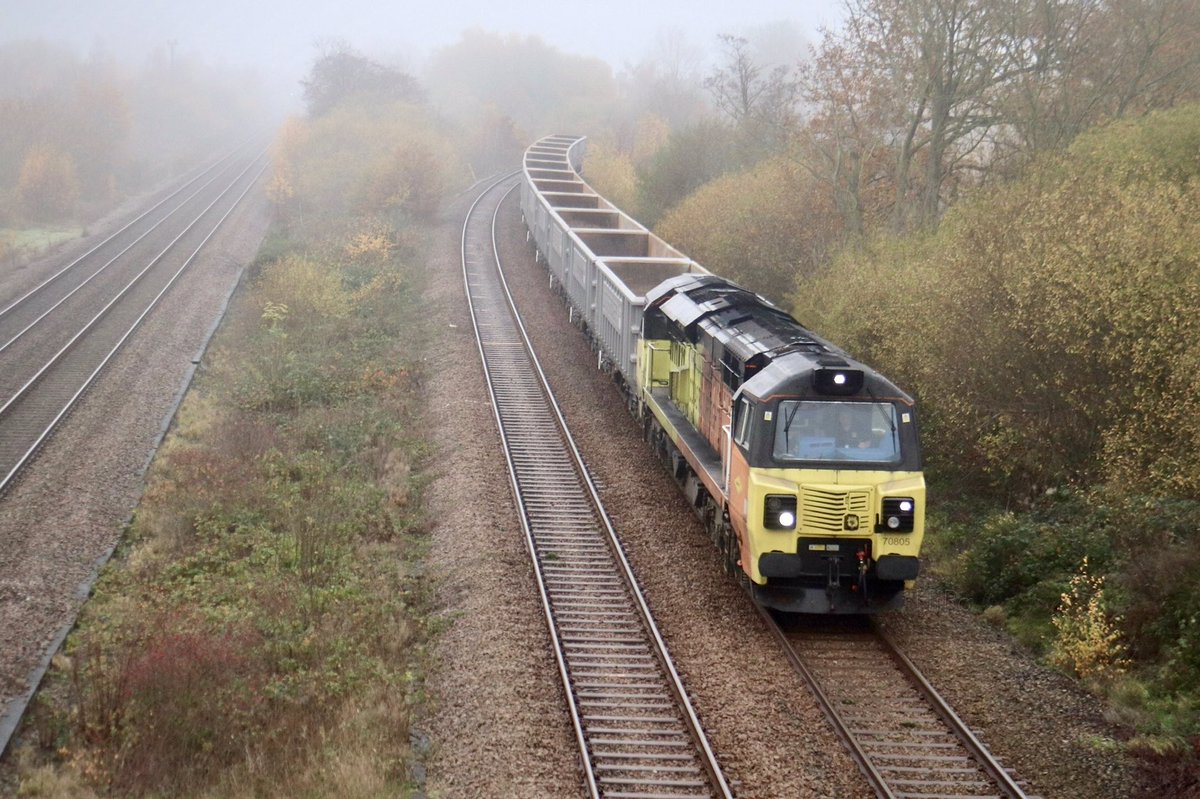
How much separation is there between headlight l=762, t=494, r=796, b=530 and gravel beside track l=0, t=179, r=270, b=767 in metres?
8.98

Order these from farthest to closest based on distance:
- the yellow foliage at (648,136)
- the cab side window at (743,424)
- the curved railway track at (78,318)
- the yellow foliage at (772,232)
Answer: the yellow foliage at (648,136)
the yellow foliage at (772,232)
the curved railway track at (78,318)
the cab side window at (743,424)

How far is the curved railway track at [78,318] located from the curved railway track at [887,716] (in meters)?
14.4

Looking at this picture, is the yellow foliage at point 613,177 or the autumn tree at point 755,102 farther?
the yellow foliage at point 613,177

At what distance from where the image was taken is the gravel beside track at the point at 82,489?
1334 centimetres

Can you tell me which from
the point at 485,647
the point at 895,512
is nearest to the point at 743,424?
the point at 895,512

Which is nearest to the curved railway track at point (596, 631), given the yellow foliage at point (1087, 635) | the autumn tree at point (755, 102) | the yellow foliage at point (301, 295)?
the yellow foliage at point (1087, 635)

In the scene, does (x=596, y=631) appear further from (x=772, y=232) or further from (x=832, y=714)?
(x=772, y=232)

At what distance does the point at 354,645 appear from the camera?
12031mm

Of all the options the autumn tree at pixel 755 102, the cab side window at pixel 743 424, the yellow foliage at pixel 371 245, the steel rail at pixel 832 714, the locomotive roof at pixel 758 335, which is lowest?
the steel rail at pixel 832 714

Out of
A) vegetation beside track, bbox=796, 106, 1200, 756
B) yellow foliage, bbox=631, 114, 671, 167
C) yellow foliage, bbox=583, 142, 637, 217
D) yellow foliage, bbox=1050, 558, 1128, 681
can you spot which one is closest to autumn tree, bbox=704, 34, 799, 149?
yellow foliage, bbox=583, 142, 637, 217

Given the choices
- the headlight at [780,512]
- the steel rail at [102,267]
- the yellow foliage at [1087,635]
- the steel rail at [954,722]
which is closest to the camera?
the steel rail at [954,722]

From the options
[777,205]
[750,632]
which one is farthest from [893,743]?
[777,205]

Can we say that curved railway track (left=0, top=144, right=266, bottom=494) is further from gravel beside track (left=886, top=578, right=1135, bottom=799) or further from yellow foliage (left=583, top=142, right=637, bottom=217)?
yellow foliage (left=583, top=142, right=637, bottom=217)

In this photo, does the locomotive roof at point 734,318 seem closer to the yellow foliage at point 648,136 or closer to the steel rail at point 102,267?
the steel rail at point 102,267
